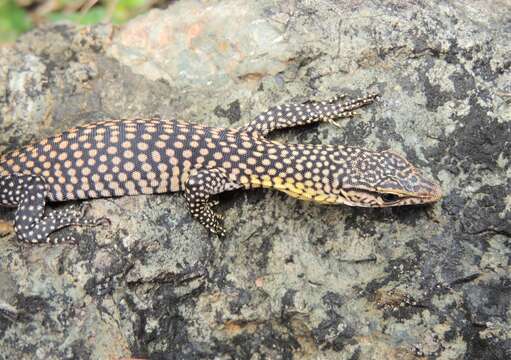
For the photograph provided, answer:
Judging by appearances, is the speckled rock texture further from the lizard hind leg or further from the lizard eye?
the lizard eye

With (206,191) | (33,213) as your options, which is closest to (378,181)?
(206,191)

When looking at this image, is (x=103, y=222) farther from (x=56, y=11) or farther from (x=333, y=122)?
(x=56, y=11)

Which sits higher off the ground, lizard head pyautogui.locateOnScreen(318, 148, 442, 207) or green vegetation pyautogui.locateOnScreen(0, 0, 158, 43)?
lizard head pyautogui.locateOnScreen(318, 148, 442, 207)

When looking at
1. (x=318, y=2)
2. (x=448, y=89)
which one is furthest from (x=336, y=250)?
(x=318, y=2)

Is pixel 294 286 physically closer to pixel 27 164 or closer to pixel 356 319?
pixel 356 319

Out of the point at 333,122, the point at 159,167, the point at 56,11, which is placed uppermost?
the point at 333,122

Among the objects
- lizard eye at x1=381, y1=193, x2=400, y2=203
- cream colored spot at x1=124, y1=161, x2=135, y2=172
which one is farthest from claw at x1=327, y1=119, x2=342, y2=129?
Answer: cream colored spot at x1=124, y1=161, x2=135, y2=172
